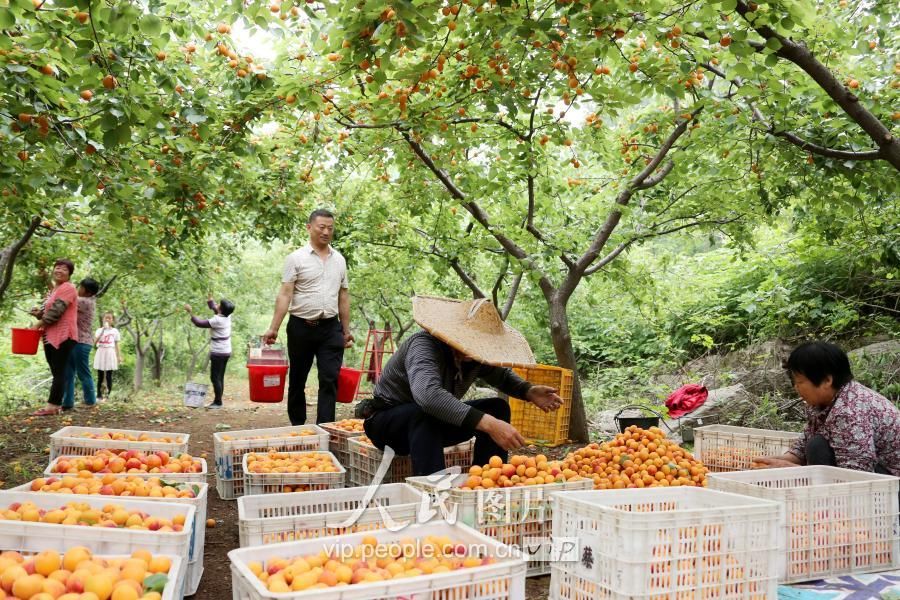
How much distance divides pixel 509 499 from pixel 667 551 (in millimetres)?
823

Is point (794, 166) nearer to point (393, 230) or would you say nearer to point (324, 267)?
point (324, 267)

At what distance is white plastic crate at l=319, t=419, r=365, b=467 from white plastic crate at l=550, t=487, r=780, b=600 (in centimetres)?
219

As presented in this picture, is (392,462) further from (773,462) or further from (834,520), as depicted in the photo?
(834,520)

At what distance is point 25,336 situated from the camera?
7609 millimetres

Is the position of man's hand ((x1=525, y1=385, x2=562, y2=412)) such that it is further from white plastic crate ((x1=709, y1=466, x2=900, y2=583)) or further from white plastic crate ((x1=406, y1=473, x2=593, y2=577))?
white plastic crate ((x1=709, y1=466, x2=900, y2=583))

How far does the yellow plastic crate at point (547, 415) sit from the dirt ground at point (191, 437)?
0.17 metres

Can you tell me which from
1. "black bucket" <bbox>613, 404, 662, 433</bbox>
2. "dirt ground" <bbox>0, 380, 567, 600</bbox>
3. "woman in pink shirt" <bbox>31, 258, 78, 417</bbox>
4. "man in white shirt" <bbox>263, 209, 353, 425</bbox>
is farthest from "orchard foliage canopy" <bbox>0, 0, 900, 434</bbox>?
"dirt ground" <bbox>0, 380, 567, 600</bbox>

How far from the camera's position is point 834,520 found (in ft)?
9.87

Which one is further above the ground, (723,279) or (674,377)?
(723,279)

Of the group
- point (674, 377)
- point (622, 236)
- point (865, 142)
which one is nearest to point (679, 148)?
point (622, 236)

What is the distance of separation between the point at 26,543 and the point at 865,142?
5245mm

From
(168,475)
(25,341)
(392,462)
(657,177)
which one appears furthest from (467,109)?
(25,341)

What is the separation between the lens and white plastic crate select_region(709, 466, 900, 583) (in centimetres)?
292

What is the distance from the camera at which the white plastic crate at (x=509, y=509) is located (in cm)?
295
